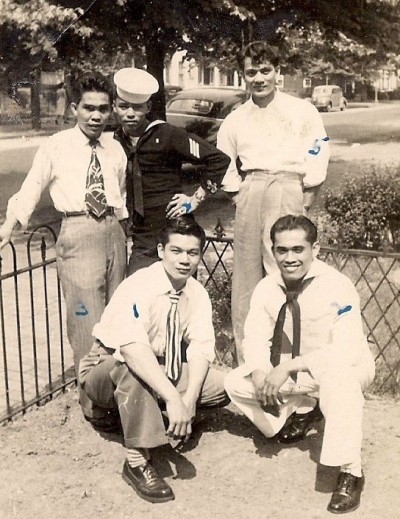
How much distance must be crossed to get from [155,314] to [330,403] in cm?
94

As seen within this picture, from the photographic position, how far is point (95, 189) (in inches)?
147

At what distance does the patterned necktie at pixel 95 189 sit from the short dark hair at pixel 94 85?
1.09 feet

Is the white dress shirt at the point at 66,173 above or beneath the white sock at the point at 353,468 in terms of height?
above

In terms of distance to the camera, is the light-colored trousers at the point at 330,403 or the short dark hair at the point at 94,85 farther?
the short dark hair at the point at 94,85

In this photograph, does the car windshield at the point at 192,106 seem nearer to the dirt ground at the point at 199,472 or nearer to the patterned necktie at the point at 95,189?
the patterned necktie at the point at 95,189

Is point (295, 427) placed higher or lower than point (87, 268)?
lower

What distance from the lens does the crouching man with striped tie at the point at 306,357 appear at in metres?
3.07

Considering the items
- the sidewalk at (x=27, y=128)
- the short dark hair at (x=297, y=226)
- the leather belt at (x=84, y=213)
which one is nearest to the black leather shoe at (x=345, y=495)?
the short dark hair at (x=297, y=226)

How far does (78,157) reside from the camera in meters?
3.76

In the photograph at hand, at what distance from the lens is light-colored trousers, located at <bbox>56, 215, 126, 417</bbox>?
378 centimetres

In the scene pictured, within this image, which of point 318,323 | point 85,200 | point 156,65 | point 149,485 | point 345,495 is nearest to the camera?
point 345,495

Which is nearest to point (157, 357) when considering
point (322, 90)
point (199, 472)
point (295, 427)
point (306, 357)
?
point (199, 472)

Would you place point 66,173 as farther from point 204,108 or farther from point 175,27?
point 204,108

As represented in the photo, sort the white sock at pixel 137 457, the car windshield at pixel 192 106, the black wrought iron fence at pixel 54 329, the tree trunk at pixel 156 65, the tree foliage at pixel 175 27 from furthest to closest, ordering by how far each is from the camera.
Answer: the car windshield at pixel 192 106, the tree trunk at pixel 156 65, the tree foliage at pixel 175 27, the black wrought iron fence at pixel 54 329, the white sock at pixel 137 457
